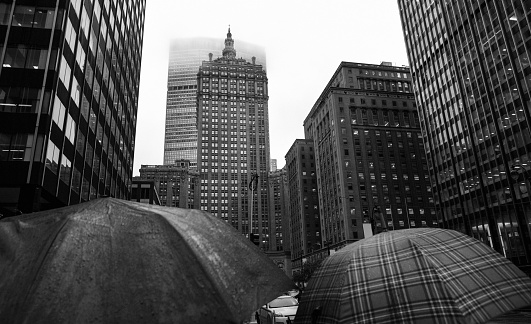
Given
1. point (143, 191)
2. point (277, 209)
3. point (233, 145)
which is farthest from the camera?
point (277, 209)

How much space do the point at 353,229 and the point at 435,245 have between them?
301ft

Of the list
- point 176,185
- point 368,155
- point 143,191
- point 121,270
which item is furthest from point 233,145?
point 121,270

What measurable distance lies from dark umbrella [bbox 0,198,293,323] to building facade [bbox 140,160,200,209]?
539 feet

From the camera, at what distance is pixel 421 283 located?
3812mm

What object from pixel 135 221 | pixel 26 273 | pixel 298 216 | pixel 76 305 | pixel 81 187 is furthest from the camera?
pixel 298 216

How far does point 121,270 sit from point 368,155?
104m

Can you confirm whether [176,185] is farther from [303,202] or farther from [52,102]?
[52,102]

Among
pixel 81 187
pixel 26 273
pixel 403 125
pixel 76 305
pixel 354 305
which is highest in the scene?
pixel 403 125

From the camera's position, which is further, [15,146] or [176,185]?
[176,185]

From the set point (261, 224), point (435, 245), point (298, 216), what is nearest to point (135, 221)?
point (435, 245)

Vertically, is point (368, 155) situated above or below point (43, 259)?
above

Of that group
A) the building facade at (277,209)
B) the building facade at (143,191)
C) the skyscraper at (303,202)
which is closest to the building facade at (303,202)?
the skyscraper at (303,202)

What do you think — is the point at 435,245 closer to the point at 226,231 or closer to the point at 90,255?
the point at 226,231

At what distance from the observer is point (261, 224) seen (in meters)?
177
